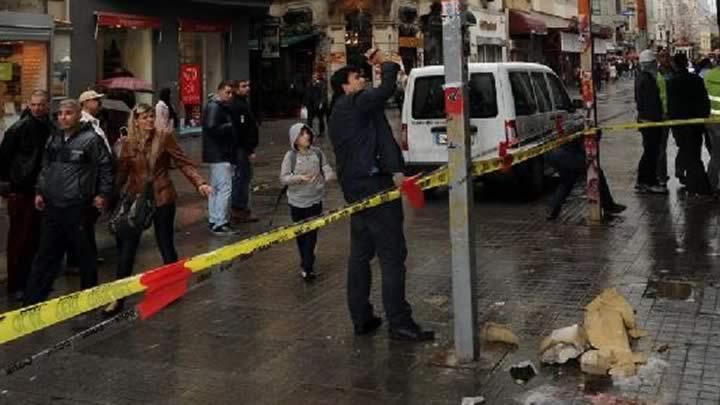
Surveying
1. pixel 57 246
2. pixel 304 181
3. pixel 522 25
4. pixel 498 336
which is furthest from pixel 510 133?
pixel 522 25

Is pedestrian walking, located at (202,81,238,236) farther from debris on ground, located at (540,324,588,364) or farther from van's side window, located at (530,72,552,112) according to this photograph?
debris on ground, located at (540,324,588,364)

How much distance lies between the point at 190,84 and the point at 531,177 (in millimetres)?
13036

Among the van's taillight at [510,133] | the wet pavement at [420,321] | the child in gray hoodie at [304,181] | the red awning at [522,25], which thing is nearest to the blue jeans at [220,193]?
the wet pavement at [420,321]

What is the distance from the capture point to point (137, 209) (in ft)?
22.0

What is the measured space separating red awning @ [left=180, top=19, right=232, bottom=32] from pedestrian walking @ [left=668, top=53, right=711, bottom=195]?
1419cm

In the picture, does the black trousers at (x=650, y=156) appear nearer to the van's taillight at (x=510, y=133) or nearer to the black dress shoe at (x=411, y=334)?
the van's taillight at (x=510, y=133)

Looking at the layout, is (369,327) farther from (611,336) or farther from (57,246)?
(57,246)

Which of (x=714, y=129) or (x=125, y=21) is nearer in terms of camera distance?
(x=714, y=129)

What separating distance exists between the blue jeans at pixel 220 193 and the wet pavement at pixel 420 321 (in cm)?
39

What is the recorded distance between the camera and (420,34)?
33062 mm

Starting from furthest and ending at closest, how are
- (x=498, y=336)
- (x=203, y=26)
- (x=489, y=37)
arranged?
(x=489, y=37), (x=203, y=26), (x=498, y=336)

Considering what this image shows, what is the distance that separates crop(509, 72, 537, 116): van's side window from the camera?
11164 mm

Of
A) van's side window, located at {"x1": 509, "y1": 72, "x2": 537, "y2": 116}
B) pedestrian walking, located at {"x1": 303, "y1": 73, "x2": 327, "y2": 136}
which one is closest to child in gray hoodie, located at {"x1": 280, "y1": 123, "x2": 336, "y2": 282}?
van's side window, located at {"x1": 509, "y1": 72, "x2": 537, "y2": 116}

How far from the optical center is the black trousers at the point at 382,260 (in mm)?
5504
